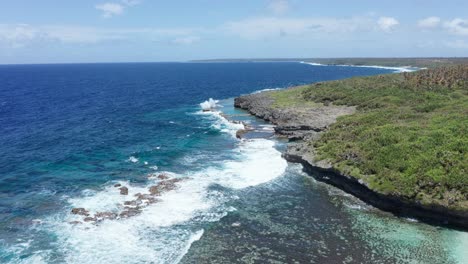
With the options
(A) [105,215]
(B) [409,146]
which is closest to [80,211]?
(A) [105,215]

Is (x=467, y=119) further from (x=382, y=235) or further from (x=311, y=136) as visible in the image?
(x=382, y=235)

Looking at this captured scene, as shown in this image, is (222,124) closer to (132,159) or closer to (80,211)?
(132,159)

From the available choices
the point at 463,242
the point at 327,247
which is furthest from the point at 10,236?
the point at 463,242

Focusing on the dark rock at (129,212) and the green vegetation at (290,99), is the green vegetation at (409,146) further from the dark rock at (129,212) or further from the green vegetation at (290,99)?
the dark rock at (129,212)

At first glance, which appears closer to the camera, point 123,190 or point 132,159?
point 123,190

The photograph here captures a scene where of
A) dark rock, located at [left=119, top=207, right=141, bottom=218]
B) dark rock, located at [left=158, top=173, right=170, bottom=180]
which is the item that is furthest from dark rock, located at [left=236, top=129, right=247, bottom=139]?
dark rock, located at [left=119, top=207, right=141, bottom=218]

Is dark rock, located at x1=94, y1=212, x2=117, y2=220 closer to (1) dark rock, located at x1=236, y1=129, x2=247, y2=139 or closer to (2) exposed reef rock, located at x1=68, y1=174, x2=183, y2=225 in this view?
(2) exposed reef rock, located at x1=68, y1=174, x2=183, y2=225
